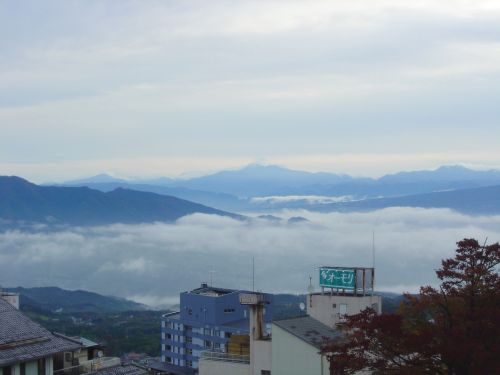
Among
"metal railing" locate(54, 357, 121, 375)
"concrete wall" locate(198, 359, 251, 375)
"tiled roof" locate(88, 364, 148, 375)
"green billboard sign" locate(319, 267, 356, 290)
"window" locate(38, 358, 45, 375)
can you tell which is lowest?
"concrete wall" locate(198, 359, 251, 375)

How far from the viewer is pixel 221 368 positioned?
31.0 metres

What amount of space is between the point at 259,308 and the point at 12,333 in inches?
397

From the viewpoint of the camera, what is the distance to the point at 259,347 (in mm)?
29875

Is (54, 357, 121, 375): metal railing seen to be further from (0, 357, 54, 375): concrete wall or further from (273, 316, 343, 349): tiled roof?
(273, 316, 343, 349): tiled roof

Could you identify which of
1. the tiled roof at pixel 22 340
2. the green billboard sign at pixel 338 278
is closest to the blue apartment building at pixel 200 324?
the green billboard sign at pixel 338 278

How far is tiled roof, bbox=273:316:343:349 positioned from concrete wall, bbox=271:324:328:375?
0.65 ft

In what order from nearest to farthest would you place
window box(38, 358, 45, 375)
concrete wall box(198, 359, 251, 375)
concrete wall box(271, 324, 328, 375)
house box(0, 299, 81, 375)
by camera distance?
house box(0, 299, 81, 375), window box(38, 358, 45, 375), concrete wall box(271, 324, 328, 375), concrete wall box(198, 359, 251, 375)

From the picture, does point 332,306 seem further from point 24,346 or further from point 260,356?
point 24,346

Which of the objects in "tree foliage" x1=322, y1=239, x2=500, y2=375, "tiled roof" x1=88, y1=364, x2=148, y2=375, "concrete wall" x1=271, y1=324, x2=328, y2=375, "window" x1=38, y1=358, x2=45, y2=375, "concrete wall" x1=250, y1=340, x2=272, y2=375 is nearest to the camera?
"tree foliage" x1=322, y1=239, x2=500, y2=375

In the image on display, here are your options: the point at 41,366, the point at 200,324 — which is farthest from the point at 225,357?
the point at 200,324

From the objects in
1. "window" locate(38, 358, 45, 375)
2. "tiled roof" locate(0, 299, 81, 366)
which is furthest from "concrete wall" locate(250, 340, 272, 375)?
"window" locate(38, 358, 45, 375)

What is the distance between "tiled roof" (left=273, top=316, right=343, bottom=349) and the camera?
2898 cm

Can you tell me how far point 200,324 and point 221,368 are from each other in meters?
60.6

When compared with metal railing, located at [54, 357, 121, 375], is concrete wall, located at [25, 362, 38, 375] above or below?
above
